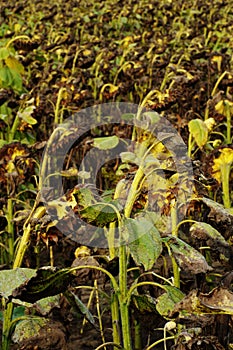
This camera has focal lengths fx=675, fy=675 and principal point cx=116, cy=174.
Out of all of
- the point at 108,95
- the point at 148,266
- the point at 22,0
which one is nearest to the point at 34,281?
the point at 148,266

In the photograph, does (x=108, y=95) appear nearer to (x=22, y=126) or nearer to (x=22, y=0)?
(x=22, y=126)

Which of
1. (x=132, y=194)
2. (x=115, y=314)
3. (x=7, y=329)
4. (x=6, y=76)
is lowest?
(x=115, y=314)

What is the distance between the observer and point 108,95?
3.52 meters

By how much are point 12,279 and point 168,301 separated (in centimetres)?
29

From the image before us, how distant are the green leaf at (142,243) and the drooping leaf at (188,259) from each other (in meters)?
0.06

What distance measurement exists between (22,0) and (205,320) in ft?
24.6

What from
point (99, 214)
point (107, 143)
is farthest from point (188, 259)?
point (107, 143)

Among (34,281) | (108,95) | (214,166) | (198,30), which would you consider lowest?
(198,30)

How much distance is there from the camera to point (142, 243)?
A: 119 cm

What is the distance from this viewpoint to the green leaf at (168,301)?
121 cm

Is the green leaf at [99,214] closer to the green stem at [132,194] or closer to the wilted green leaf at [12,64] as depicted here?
the green stem at [132,194]

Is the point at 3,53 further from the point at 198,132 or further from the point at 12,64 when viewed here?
the point at 198,132

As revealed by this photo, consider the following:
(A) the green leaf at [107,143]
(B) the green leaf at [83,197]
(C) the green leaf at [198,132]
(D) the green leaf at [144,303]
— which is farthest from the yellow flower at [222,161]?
(B) the green leaf at [83,197]

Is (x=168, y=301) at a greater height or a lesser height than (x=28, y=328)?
greater
